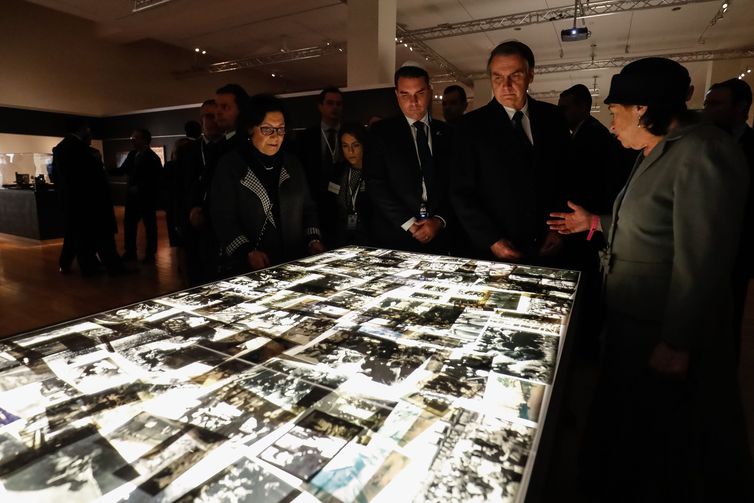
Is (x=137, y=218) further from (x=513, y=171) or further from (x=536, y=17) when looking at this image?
(x=536, y=17)

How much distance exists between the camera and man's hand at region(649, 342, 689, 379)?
1.21 metres

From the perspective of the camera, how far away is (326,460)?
0.59 metres

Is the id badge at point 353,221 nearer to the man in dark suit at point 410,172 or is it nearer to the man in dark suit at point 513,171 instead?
the man in dark suit at point 410,172

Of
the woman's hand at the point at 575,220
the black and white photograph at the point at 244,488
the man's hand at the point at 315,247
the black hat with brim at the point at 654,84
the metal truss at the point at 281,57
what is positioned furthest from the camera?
the metal truss at the point at 281,57

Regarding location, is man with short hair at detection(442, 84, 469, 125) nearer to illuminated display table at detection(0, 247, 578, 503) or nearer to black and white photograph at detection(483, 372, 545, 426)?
illuminated display table at detection(0, 247, 578, 503)

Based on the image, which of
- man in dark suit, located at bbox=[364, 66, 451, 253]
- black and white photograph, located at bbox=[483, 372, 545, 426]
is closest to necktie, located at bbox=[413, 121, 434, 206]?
man in dark suit, located at bbox=[364, 66, 451, 253]

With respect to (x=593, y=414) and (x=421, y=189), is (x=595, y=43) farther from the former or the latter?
(x=593, y=414)

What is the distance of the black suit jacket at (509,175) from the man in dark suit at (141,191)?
4.73m

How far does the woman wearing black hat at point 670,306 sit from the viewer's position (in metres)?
1.14

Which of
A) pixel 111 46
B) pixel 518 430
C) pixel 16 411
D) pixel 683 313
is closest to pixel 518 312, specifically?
pixel 683 313

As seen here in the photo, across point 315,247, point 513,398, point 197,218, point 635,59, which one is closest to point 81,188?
point 197,218

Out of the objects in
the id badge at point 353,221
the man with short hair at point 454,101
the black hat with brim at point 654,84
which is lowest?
the id badge at point 353,221

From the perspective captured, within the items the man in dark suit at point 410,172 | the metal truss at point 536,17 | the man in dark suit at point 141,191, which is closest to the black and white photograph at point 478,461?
the man in dark suit at point 410,172

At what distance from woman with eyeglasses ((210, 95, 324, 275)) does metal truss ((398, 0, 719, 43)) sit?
6.80 m
